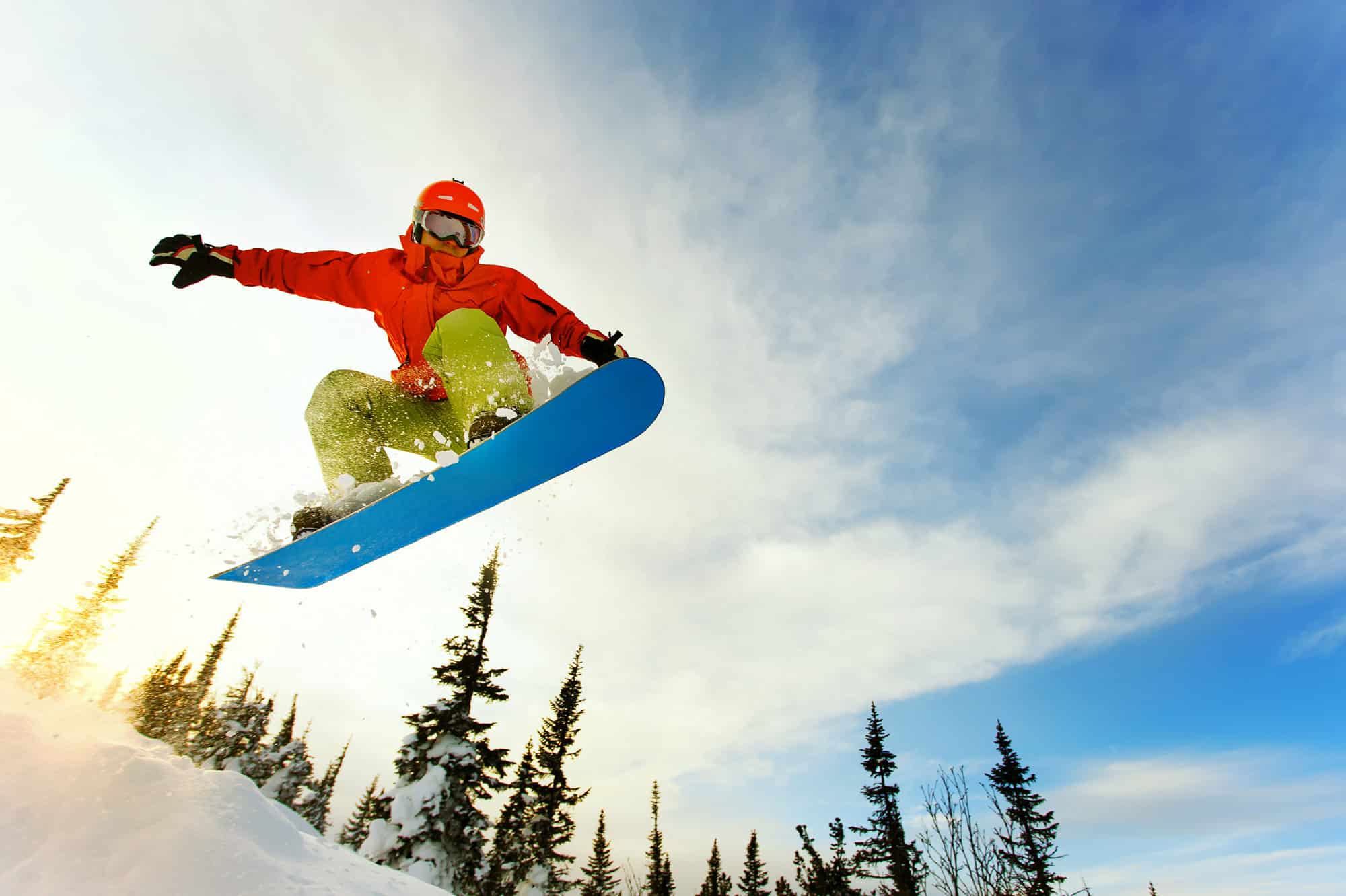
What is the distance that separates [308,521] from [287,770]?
32919mm

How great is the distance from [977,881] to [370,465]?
509 inches

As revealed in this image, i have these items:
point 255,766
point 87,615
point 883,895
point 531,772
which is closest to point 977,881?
point 883,895

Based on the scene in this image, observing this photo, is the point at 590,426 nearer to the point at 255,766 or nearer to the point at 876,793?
the point at 876,793

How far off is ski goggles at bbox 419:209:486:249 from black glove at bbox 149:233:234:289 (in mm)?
1619

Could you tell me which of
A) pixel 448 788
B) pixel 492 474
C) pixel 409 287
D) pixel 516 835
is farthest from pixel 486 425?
pixel 516 835

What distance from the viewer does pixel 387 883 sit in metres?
4.99

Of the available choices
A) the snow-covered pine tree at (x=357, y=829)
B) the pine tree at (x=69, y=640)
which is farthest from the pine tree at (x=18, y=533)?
the snow-covered pine tree at (x=357, y=829)

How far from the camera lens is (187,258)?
4.40 m

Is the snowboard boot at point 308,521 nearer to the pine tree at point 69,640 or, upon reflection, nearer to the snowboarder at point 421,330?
the snowboarder at point 421,330

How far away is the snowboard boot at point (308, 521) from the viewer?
455 cm

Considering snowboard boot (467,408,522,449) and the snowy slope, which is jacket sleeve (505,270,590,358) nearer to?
snowboard boot (467,408,522,449)

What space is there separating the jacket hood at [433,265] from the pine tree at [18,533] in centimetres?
3243

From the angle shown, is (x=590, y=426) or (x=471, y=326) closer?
(x=471, y=326)

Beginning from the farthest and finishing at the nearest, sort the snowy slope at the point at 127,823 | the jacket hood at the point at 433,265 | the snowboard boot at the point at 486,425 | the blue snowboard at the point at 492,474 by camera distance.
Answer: the jacket hood at the point at 433,265 < the blue snowboard at the point at 492,474 < the snowboard boot at the point at 486,425 < the snowy slope at the point at 127,823
